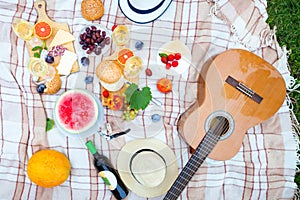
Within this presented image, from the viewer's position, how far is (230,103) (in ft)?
7.33

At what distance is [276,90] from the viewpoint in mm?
2275

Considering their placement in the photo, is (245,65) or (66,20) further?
(66,20)

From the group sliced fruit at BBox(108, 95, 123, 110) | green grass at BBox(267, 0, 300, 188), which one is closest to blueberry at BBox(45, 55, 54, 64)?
sliced fruit at BBox(108, 95, 123, 110)

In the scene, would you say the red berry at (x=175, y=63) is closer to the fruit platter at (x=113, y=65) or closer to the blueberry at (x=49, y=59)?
the fruit platter at (x=113, y=65)

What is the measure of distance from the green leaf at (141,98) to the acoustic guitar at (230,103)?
0.62 feet

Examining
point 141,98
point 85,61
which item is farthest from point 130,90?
point 85,61

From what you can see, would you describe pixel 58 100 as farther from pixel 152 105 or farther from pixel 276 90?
pixel 276 90

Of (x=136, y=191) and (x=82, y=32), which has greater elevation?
(x=82, y=32)

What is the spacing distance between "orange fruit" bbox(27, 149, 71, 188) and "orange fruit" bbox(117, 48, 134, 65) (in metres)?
0.49

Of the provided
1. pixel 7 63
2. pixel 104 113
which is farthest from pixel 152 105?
A: pixel 7 63

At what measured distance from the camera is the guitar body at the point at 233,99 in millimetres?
2213

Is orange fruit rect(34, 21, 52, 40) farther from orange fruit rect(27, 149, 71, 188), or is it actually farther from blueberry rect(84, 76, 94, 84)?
orange fruit rect(27, 149, 71, 188)

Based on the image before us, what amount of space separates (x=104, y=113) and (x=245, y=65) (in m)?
0.64

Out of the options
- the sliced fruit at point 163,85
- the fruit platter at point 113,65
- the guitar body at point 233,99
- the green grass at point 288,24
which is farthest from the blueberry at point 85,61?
the green grass at point 288,24
